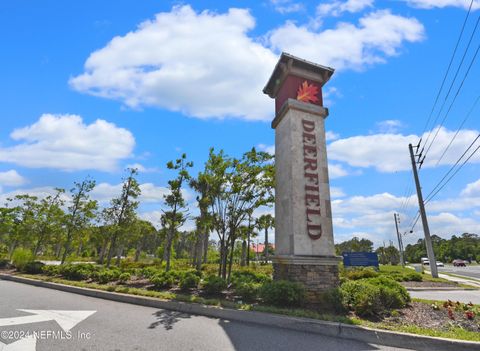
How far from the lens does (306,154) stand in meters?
10.5

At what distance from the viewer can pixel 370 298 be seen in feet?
23.7

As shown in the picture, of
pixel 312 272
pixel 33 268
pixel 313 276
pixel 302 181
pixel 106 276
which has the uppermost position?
pixel 302 181

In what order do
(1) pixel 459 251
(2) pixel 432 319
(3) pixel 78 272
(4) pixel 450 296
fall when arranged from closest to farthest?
(2) pixel 432 319, (4) pixel 450 296, (3) pixel 78 272, (1) pixel 459 251

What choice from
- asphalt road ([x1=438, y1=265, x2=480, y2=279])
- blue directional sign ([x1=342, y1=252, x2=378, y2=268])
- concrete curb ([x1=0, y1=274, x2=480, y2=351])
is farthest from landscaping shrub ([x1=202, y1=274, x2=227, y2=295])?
asphalt road ([x1=438, y1=265, x2=480, y2=279])

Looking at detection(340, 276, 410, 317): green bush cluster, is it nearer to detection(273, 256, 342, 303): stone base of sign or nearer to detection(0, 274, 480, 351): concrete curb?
detection(273, 256, 342, 303): stone base of sign

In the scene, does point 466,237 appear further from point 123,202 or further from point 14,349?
point 14,349

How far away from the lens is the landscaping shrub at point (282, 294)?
7.63 meters

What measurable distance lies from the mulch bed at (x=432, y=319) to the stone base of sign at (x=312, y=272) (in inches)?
83.9

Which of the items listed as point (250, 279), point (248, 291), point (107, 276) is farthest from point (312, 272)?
point (107, 276)

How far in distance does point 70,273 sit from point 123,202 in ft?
34.7

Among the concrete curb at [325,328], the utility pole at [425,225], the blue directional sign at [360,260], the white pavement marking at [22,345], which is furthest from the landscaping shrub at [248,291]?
the utility pole at [425,225]

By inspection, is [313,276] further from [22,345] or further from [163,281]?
[22,345]

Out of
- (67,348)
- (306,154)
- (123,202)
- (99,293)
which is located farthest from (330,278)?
(123,202)

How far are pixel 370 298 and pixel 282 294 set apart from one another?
2.38 meters
